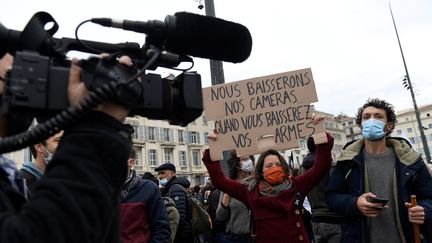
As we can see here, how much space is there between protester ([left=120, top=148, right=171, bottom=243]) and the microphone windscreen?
7.24 ft

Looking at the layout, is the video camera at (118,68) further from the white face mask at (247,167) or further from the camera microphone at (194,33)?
the white face mask at (247,167)

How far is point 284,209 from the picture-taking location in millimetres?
3732

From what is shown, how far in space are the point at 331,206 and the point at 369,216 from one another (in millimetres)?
361

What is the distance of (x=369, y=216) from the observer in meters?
3.20

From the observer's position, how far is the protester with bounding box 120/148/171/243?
141 inches

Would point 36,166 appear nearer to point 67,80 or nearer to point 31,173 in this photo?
point 31,173

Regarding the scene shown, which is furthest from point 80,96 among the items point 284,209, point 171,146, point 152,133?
point 171,146

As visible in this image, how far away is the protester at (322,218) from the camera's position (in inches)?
168

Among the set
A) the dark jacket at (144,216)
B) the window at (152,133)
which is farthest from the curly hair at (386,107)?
the window at (152,133)

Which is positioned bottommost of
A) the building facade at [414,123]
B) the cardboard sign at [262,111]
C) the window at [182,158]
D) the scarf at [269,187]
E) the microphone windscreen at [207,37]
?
the scarf at [269,187]

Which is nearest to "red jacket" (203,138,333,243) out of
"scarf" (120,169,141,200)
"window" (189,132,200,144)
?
"scarf" (120,169,141,200)

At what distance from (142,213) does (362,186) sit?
183 centimetres

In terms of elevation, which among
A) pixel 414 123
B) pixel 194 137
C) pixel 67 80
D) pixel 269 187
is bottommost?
pixel 269 187

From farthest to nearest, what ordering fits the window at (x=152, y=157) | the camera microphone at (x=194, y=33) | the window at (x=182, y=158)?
1. the window at (x=182, y=158)
2. the window at (x=152, y=157)
3. the camera microphone at (x=194, y=33)
